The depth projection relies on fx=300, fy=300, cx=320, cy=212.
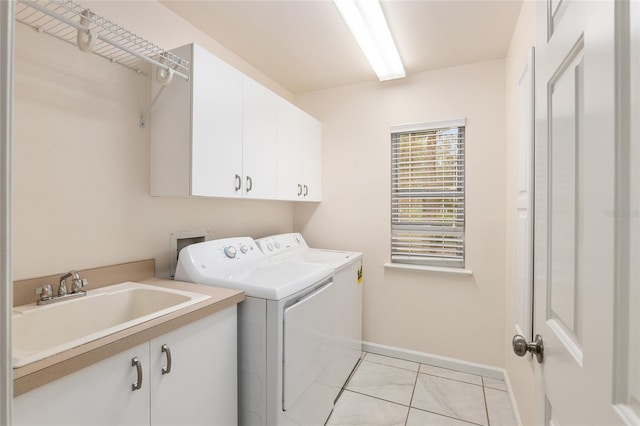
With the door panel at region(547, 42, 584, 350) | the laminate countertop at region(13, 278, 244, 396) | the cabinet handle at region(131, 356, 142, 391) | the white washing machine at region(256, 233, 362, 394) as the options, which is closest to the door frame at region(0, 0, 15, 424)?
the laminate countertop at region(13, 278, 244, 396)

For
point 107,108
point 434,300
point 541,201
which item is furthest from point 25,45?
point 434,300

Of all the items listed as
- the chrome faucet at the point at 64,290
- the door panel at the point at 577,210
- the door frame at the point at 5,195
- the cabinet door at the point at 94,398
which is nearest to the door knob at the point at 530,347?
the door panel at the point at 577,210

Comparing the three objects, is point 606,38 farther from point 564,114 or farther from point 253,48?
point 253,48

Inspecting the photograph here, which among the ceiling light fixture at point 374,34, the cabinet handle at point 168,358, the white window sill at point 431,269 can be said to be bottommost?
the cabinet handle at point 168,358

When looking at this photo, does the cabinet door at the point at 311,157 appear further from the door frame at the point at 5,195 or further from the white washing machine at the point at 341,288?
the door frame at the point at 5,195

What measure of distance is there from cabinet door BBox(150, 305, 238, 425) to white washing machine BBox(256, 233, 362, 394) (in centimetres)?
84

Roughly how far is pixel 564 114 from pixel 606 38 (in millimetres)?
227

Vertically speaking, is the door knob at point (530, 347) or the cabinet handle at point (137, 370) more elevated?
the door knob at point (530, 347)

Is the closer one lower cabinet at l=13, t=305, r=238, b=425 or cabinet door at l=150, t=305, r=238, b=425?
lower cabinet at l=13, t=305, r=238, b=425

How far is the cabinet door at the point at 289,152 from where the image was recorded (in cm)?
233

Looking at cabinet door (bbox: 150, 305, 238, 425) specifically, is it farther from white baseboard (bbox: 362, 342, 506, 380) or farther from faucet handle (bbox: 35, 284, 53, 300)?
white baseboard (bbox: 362, 342, 506, 380)

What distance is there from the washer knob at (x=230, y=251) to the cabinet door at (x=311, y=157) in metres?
0.92

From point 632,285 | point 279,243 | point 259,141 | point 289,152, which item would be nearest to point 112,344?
point 632,285

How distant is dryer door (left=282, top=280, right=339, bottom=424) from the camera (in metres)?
1.50
